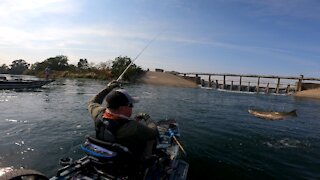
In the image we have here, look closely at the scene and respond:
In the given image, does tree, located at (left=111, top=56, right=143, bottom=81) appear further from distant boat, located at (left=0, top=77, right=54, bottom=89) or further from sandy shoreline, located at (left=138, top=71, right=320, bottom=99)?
distant boat, located at (left=0, top=77, right=54, bottom=89)

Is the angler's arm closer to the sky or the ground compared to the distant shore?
closer to the sky

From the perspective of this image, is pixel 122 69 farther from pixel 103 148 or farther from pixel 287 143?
pixel 103 148

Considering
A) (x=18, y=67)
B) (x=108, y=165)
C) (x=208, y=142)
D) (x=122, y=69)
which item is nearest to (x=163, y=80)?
(x=122, y=69)

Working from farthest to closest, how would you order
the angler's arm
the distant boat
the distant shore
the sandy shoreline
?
the sandy shoreline
the distant shore
the distant boat
the angler's arm

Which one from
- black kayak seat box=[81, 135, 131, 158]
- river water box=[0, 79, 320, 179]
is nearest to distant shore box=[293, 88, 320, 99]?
river water box=[0, 79, 320, 179]

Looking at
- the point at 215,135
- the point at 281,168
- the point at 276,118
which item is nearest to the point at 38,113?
the point at 215,135

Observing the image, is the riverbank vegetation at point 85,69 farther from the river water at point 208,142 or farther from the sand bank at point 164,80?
the river water at point 208,142

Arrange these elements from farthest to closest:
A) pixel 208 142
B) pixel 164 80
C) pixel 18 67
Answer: pixel 18 67 < pixel 164 80 < pixel 208 142

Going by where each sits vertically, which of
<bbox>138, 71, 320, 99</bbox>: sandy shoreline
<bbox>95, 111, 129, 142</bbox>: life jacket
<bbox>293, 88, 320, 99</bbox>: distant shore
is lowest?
<bbox>293, 88, 320, 99</bbox>: distant shore

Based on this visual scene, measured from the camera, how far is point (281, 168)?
10.2 metres

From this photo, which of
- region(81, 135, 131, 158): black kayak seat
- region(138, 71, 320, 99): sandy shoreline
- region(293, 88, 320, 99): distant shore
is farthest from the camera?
region(138, 71, 320, 99): sandy shoreline

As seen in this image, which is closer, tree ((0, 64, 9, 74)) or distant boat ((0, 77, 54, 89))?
distant boat ((0, 77, 54, 89))

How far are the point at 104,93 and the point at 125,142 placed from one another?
1831 mm

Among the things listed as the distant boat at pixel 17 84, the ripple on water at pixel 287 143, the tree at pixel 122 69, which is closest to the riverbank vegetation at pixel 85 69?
the tree at pixel 122 69
